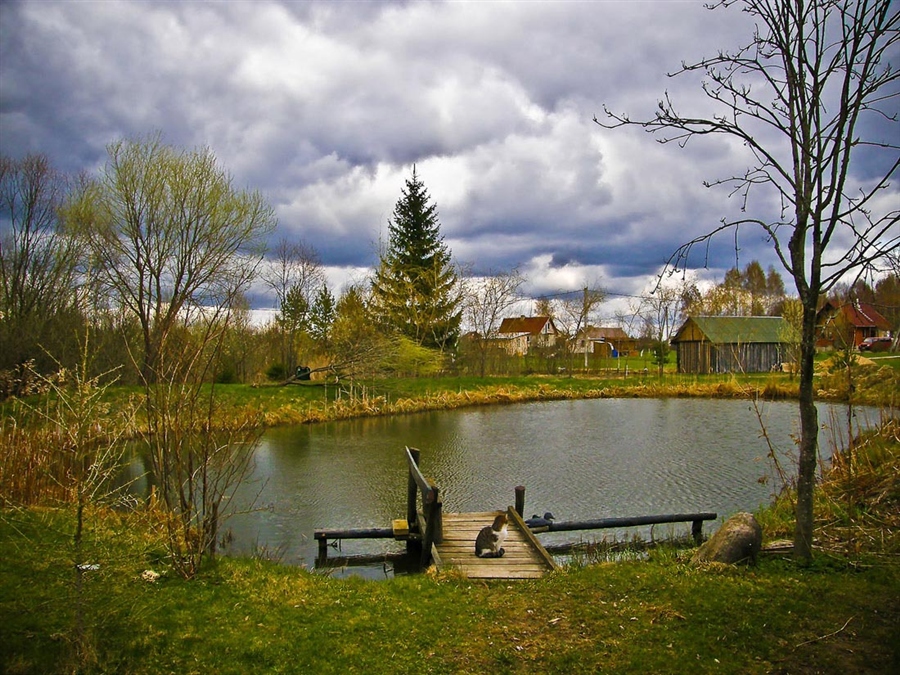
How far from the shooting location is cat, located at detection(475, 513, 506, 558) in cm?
675

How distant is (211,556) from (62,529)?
1.82 meters

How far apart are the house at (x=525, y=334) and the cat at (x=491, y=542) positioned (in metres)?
27.9

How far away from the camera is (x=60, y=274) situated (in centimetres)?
1983

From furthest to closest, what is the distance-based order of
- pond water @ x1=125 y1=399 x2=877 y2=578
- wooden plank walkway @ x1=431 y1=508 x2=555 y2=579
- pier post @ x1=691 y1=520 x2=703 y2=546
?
pond water @ x1=125 y1=399 x2=877 y2=578
pier post @ x1=691 y1=520 x2=703 y2=546
wooden plank walkway @ x1=431 y1=508 x2=555 y2=579

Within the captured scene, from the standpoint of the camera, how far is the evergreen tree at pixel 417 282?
30969mm

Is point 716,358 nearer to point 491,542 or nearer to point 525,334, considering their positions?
point 525,334

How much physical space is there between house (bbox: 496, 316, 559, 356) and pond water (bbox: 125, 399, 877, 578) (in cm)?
1556

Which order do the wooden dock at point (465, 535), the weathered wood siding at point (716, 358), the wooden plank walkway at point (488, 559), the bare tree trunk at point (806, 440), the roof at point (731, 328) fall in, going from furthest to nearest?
1. the weathered wood siding at point (716, 358)
2. the roof at point (731, 328)
3. the wooden dock at point (465, 535)
4. the wooden plank walkway at point (488, 559)
5. the bare tree trunk at point (806, 440)

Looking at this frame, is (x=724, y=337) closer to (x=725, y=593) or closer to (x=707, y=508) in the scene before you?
(x=707, y=508)

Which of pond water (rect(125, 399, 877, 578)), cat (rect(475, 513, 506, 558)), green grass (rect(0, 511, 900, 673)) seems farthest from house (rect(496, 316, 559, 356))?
green grass (rect(0, 511, 900, 673))

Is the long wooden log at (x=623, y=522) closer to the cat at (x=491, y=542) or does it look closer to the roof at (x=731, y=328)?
the cat at (x=491, y=542)

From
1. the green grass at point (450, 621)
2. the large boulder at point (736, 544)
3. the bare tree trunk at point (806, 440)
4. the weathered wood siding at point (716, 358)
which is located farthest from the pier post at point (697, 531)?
the weathered wood siding at point (716, 358)

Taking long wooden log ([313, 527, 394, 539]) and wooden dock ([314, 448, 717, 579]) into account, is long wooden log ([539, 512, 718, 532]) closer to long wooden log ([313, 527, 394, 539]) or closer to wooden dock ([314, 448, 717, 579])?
wooden dock ([314, 448, 717, 579])

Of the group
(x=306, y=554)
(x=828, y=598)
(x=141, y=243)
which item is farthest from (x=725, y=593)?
(x=141, y=243)
